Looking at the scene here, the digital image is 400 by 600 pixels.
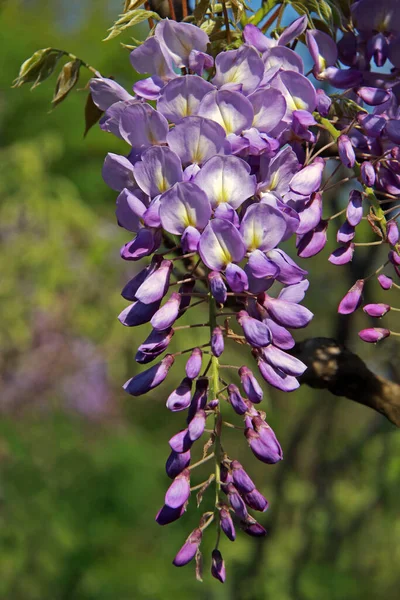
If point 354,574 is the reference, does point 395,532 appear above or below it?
above

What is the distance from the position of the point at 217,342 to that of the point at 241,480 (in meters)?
0.14

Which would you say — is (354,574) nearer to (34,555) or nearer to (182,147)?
(34,555)

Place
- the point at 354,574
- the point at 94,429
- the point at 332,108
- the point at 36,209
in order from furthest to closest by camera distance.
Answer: the point at 94,429 → the point at 36,209 → the point at 354,574 → the point at 332,108

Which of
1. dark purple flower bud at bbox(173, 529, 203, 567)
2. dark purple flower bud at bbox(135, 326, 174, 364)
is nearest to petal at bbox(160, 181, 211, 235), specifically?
dark purple flower bud at bbox(135, 326, 174, 364)

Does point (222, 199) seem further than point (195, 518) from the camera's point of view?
No

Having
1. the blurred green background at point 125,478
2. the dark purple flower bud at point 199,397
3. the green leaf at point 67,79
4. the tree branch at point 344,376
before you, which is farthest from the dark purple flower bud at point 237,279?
the blurred green background at point 125,478

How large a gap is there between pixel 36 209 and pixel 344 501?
285 cm

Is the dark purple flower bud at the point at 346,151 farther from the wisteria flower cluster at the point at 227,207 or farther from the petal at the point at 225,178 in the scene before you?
the petal at the point at 225,178

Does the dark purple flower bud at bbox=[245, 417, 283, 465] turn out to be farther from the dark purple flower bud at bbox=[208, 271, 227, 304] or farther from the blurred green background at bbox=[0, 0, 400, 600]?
the blurred green background at bbox=[0, 0, 400, 600]

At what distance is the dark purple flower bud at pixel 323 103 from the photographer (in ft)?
2.52

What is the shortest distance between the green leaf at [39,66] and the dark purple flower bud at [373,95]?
442 mm

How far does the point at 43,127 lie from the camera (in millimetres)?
8469

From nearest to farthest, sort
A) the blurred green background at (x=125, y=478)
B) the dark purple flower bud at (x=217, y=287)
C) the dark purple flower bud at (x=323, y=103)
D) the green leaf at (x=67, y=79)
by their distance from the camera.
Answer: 1. the dark purple flower bud at (x=217, y=287)
2. the dark purple flower bud at (x=323, y=103)
3. the green leaf at (x=67, y=79)
4. the blurred green background at (x=125, y=478)

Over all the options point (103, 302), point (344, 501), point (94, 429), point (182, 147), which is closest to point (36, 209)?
point (103, 302)
